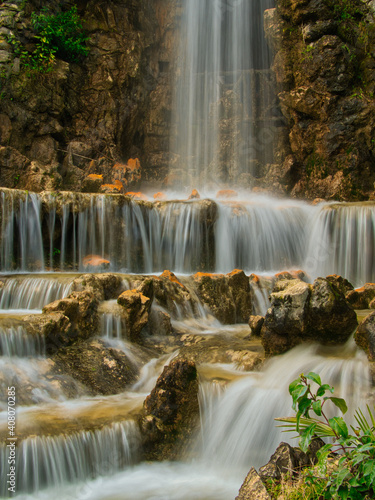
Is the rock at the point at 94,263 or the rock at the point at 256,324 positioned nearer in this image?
the rock at the point at 256,324

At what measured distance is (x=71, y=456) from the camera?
4293mm

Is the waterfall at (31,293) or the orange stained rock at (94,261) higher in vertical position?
the orange stained rock at (94,261)

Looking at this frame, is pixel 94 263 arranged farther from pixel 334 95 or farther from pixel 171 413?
pixel 334 95

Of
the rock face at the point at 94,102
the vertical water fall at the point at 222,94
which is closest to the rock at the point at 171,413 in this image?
the rock face at the point at 94,102

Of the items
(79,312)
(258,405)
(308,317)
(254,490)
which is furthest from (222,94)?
(254,490)

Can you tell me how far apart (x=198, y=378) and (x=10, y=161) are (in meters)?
10.1

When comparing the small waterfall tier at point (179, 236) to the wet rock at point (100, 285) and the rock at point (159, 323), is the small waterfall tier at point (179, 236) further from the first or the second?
the rock at point (159, 323)

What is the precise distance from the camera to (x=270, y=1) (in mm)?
19000

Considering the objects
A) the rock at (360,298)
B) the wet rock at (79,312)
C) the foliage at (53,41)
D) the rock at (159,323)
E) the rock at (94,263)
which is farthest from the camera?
the foliage at (53,41)

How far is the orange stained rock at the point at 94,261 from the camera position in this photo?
35.0ft

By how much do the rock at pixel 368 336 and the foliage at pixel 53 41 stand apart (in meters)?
12.8

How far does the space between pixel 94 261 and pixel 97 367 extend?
5.12 metres

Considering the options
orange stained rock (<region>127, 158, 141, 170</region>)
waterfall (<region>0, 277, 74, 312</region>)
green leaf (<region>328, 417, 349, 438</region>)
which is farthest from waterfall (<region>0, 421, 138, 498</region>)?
orange stained rock (<region>127, 158, 141, 170</region>)

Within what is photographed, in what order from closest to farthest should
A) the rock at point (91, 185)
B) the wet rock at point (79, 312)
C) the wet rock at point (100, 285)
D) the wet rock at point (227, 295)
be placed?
the wet rock at point (79, 312) → the wet rock at point (100, 285) → the wet rock at point (227, 295) → the rock at point (91, 185)
